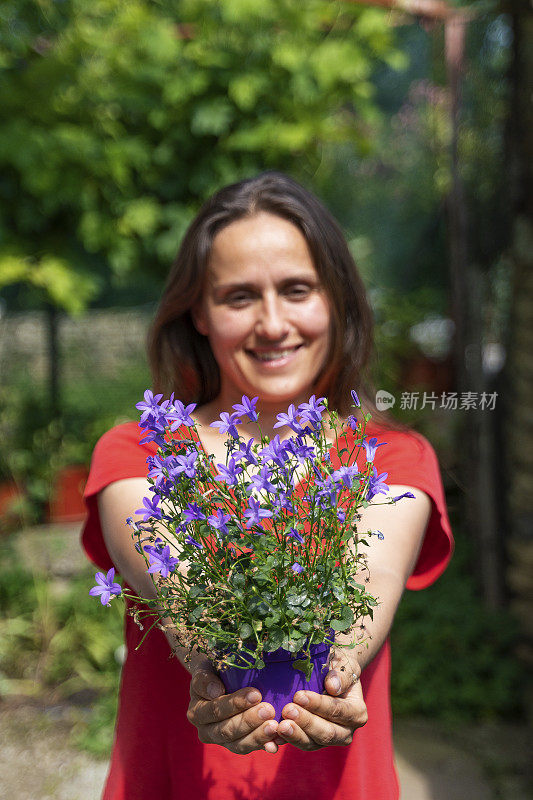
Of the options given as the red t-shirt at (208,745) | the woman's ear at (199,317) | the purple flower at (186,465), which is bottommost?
the red t-shirt at (208,745)

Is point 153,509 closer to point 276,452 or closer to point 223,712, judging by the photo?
point 276,452

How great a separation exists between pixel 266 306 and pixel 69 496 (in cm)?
325

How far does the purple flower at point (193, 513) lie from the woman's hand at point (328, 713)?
288 mm

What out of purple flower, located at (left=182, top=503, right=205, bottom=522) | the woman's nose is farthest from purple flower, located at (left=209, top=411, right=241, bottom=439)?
the woman's nose

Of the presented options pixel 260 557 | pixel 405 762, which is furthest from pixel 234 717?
pixel 405 762

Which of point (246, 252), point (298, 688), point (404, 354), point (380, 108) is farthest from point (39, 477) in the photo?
point (298, 688)

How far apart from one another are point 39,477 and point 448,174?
301 cm

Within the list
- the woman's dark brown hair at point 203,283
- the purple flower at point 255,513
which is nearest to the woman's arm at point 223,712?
the purple flower at point 255,513

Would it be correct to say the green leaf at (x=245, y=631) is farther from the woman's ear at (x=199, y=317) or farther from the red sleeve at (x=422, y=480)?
the woman's ear at (x=199, y=317)

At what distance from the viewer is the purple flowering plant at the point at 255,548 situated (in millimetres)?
1054

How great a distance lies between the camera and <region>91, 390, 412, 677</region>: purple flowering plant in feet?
3.46

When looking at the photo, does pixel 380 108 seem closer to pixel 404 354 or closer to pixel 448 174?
pixel 448 174

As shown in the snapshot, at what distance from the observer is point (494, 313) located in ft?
14.8

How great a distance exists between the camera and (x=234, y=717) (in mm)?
1107
